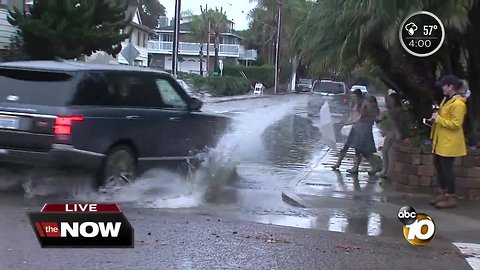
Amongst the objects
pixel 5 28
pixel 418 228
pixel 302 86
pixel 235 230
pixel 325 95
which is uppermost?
pixel 5 28

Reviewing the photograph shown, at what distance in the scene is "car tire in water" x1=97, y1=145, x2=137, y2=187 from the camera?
8898 mm

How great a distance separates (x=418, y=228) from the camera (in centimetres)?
671

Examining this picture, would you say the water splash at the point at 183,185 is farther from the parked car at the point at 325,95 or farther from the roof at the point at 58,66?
the parked car at the point at 325,95

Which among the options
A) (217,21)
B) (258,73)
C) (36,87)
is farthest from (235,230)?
(217,21)

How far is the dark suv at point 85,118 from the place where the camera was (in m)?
8.34

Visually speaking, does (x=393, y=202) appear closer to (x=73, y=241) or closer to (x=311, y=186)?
(x=311, y=186)

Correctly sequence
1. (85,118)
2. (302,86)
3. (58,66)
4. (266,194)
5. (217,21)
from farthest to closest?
(217,21) < (302,86) < (266,194) < (58,66) < (85,118)

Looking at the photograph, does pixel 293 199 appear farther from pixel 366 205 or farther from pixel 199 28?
pixel 199 28

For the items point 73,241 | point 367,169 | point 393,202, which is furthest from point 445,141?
point 73,241

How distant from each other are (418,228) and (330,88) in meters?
25.3

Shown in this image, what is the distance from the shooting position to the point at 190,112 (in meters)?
10.4

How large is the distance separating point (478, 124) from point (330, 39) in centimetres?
262

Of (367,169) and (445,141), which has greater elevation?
(445,141)

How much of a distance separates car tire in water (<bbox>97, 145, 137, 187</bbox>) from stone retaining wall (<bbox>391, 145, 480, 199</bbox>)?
3902mm
